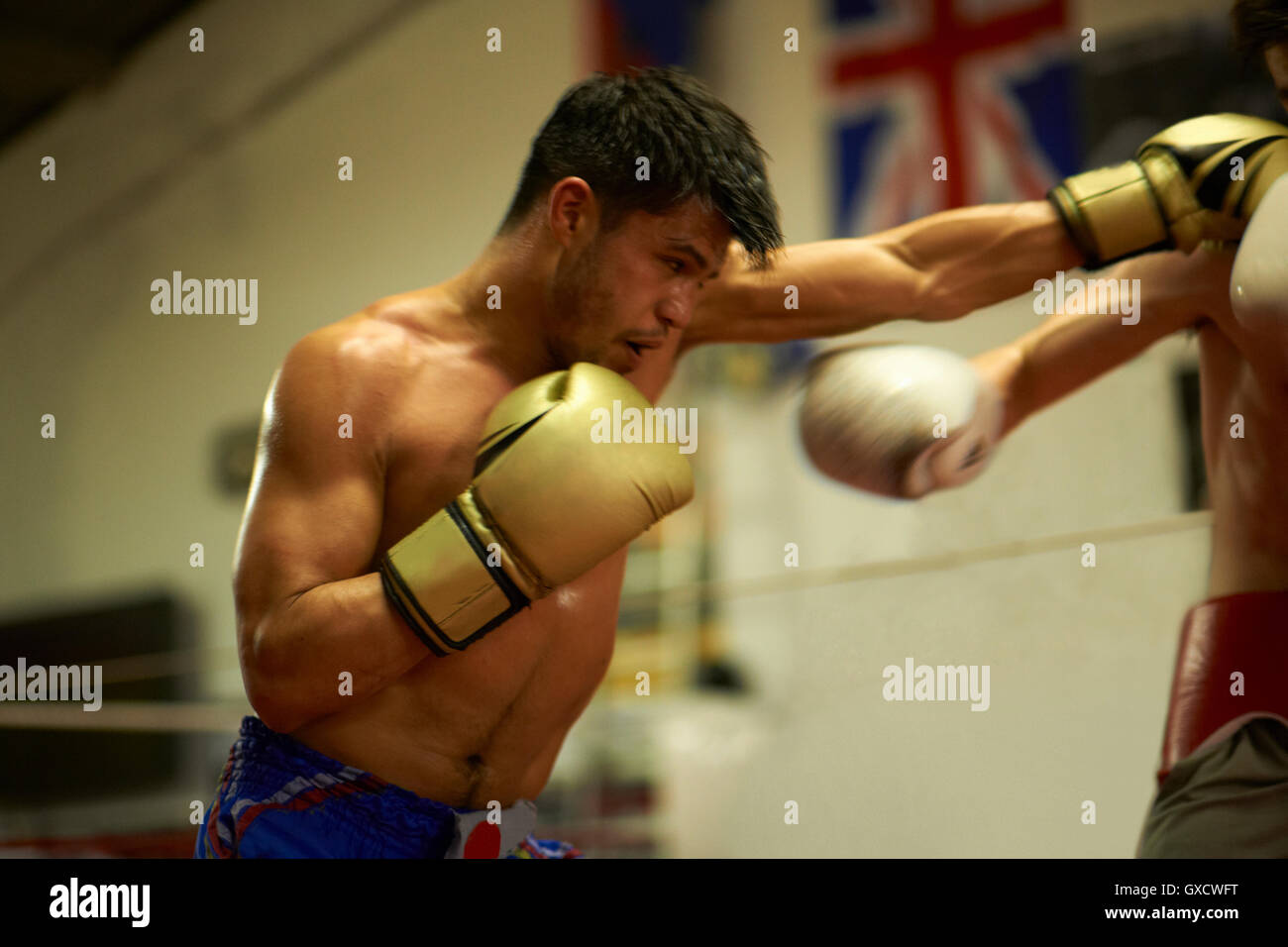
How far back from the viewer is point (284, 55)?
469 centimetres

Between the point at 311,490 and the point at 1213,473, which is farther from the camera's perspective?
the point at 1213,473

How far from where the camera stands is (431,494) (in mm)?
1228

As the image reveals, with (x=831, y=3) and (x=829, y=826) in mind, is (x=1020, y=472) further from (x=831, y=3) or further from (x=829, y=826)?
(x=831, y=3)

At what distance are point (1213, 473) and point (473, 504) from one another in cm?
100

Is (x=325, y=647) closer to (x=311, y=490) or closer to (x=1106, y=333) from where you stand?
(x=311, y=490)

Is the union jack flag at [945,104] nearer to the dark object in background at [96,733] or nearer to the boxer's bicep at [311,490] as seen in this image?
the boxer's bicep at [311,490]

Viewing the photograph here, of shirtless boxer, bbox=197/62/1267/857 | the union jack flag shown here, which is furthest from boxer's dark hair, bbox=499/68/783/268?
the union jack flag

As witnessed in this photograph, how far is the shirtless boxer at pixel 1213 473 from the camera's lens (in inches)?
53.4

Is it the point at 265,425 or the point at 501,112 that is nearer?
the point at 265,425

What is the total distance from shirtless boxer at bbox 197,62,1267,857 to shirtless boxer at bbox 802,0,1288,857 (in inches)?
7.5

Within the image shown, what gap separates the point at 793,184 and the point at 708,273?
2380 millimetres

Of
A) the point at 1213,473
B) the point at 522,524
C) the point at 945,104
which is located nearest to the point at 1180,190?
the point at 1213,473

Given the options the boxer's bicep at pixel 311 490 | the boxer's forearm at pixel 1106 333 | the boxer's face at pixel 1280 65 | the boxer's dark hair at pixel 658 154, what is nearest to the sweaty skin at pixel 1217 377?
the boxer's forearm at pixel 1106 333

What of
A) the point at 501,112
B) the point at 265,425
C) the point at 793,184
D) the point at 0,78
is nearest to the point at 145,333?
the point at 0,78
